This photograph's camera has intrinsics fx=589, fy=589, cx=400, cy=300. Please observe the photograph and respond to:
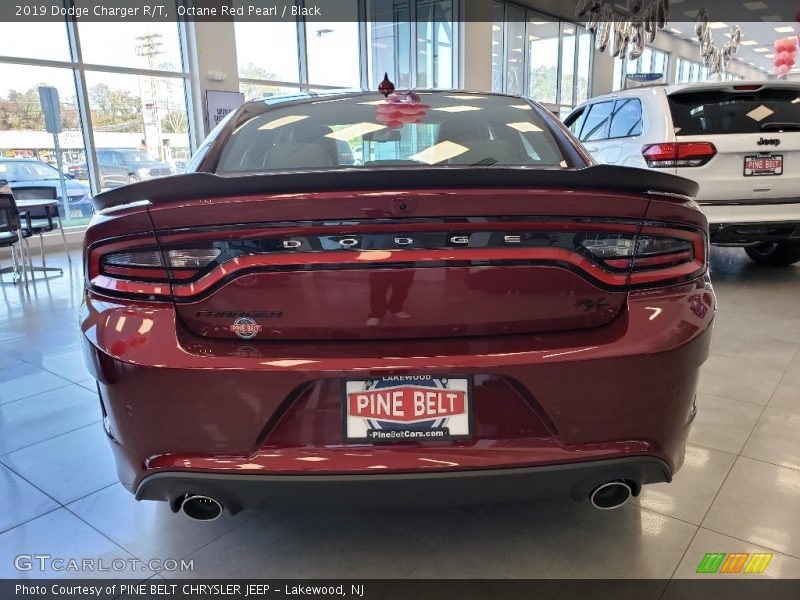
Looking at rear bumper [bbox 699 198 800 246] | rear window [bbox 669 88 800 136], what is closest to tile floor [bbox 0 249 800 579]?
rear bumper [bbox 699 198 800 246]

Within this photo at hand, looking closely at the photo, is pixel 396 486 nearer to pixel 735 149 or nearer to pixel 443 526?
pixel 443 526

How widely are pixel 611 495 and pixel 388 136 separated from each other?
1.33 metres

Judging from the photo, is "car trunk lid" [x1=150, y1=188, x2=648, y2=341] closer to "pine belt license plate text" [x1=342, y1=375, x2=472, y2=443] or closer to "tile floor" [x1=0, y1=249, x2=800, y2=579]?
"pine belt license plate text" [x1=342, y1=375, x2=472, y2=443]

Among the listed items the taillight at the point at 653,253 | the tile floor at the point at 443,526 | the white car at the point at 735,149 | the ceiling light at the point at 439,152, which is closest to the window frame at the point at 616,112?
the white car at the point at 735,149

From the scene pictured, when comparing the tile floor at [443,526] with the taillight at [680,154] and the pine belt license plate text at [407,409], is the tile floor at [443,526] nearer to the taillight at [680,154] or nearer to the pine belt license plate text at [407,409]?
the pine belt license plate text at [407,409]

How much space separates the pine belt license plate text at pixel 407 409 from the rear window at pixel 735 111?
3925mm

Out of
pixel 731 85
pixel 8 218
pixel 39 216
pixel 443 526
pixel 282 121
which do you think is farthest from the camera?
pixel 39 216

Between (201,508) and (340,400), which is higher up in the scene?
(340,400)

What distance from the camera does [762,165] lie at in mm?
4285

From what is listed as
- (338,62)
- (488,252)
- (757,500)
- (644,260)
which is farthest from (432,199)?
(338,62)

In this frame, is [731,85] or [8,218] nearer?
[731,85]

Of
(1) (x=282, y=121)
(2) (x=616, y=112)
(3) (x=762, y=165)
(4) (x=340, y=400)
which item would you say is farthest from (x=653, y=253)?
(2) (x=616, y=112)

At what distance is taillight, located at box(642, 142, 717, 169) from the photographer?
4277mm

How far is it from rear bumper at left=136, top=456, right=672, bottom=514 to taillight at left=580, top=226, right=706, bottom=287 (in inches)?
16.3
